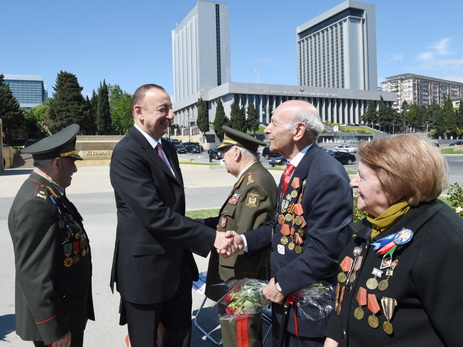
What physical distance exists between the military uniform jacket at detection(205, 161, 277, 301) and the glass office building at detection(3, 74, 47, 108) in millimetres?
206635

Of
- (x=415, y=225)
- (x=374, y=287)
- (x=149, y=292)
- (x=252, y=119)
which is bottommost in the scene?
→ (x=149, y=292)

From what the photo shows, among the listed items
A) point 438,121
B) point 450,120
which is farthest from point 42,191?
point 438,121

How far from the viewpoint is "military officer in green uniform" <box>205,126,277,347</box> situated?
304 cm

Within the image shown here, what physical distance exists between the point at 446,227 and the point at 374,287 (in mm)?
385

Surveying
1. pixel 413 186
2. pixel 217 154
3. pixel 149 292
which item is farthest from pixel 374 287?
pixel 217 154

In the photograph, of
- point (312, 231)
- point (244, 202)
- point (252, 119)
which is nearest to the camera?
point (312, 231)

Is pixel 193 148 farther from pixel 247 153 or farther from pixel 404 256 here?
pixel 404 256

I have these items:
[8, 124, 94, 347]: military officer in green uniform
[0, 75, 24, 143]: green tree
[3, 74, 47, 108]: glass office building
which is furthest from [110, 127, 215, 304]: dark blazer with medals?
[3, 74, 47, 108]: glass office building

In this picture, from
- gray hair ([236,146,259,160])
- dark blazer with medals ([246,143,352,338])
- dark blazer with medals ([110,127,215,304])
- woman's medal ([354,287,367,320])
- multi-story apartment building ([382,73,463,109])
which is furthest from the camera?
multi-story apartment building ([382,73,463,109])

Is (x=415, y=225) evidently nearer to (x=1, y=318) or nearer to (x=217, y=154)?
(x=1, y=318)

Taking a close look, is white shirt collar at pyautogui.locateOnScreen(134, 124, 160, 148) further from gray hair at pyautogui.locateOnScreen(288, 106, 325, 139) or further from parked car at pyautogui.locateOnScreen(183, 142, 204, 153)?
parked car at pyautogui.locateOnScreen(183, 142, 204, 153)

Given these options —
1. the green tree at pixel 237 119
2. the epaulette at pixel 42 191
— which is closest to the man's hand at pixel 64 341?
the epaulette at pixel 42 191

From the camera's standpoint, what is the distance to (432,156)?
1604 mm

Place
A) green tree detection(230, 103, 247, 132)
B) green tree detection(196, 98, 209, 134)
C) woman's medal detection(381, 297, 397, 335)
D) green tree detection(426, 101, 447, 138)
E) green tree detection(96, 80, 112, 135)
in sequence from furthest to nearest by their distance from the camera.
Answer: green tree detection(426, 101, 447, 138)
green tree detection(196, 98, 209, 134)
green tree detection(230, 103, 247, 132)
green tree detection(96, 80, 112, 135)
woman's medal detection(381, 297, 397, 335)
